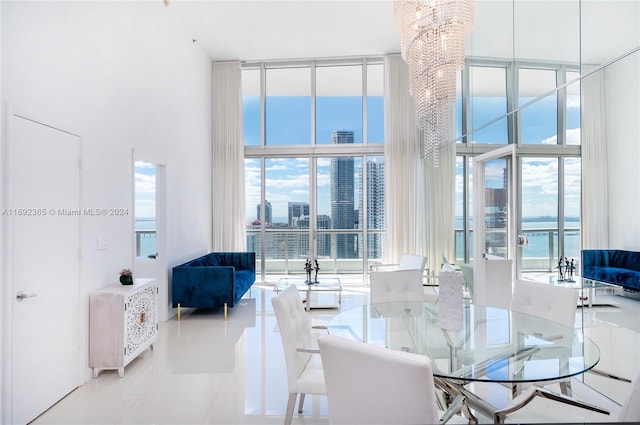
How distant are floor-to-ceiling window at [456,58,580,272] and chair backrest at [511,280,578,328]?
612 mm

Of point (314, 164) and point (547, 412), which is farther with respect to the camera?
point (314, 164)

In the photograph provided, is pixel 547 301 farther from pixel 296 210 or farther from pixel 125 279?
pixel 296 210

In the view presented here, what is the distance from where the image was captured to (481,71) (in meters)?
4.39

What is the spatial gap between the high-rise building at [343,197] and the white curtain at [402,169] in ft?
2.46

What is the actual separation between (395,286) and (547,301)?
45.2 inches

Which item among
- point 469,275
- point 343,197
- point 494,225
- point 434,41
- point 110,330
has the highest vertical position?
point 434,41

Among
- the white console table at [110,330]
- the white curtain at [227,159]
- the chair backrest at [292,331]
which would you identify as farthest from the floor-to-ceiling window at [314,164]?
the chair backrest at [292,331]

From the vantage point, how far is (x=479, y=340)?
1.84 meters

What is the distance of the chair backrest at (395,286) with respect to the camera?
2.98m

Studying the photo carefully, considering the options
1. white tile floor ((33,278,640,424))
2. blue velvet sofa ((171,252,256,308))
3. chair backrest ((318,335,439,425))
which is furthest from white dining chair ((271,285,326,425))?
blue velvet sofa ((171,252,256,308))

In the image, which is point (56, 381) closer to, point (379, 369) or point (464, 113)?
point (379, 369)

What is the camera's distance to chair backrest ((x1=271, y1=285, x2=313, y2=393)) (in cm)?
190

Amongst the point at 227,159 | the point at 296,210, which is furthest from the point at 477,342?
the point at 227,159

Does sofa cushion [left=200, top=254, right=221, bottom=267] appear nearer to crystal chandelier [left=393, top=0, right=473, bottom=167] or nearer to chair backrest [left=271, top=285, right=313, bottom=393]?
chair backrest [left=271, top=285, right=313, bottom=393]
